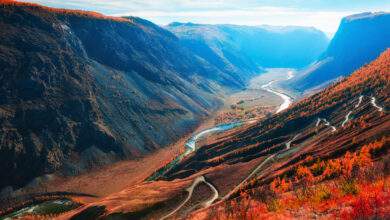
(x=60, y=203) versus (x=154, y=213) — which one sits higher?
(x=154, y=213)

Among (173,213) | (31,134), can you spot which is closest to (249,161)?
(173,213)

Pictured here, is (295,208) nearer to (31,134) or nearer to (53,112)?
(31,134)

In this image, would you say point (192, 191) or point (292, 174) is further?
point (192, 191)

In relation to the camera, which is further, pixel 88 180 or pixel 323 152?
pixel 88 180

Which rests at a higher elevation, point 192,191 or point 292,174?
point 292,174

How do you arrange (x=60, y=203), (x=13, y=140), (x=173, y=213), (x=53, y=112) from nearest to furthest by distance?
(x=173, y=213), (x=60, y=203), (x=13, y=140), (x=53, y=112)

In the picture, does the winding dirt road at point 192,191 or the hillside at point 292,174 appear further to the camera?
the winding dirt road at point 192,191

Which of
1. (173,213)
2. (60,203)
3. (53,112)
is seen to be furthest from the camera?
(53,112)

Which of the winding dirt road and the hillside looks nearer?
the hillside
